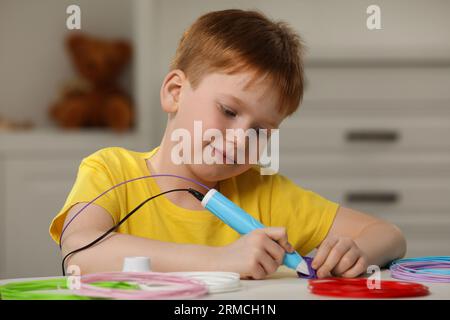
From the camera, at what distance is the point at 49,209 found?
2117 mm

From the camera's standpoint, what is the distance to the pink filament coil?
563mm

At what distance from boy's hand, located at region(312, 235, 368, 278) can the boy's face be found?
204mm

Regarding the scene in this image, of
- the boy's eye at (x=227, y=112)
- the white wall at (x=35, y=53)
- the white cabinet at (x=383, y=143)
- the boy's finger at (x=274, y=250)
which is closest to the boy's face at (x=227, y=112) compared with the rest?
the boy's eye at (x=227, y=112)

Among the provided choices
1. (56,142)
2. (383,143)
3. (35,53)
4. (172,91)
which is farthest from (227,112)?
(35,53)

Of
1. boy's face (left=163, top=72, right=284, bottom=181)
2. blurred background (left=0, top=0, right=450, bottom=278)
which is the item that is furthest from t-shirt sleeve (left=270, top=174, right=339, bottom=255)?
blurred background (left=0, top=0, right=450, bottom=278)

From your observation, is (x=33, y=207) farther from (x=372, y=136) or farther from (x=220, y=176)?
(x=220, y=176)

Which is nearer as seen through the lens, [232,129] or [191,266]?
[191,266]

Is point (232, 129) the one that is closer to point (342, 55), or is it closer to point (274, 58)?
point (274, 58)

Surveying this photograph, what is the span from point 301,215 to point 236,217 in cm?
34

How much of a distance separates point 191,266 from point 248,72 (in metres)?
0.31

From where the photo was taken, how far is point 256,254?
0.72 metres

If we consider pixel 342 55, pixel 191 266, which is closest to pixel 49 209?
pixel 342 55

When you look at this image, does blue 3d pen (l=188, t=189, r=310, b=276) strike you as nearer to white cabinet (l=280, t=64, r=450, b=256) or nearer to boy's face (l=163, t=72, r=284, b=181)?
boy's face (l=163, t=72, r=284, b=181)

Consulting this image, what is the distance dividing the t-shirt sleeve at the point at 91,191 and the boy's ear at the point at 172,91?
0.13 metres
